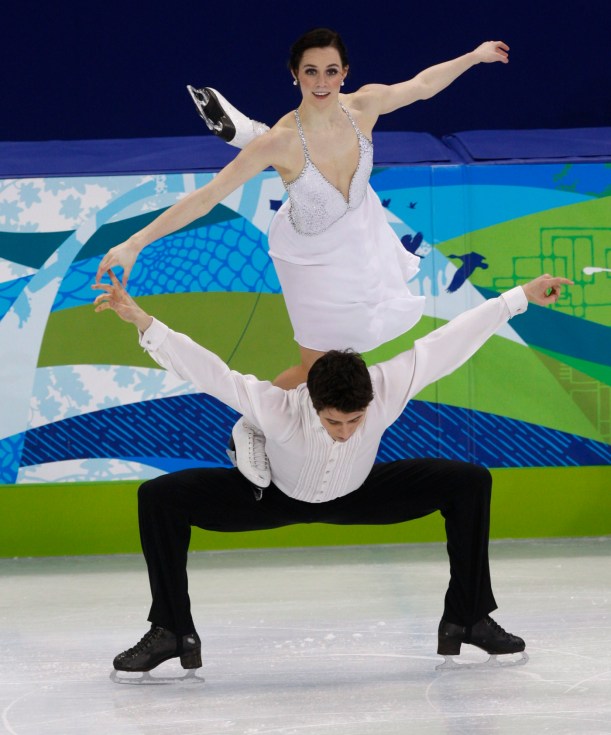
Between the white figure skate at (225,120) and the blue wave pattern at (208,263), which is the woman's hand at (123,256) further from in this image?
the blue wave pattern at (208,263)

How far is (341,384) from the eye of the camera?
11.1 ft

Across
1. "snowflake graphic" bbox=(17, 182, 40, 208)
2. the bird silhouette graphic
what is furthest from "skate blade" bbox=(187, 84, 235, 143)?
the bird silhouette graphic

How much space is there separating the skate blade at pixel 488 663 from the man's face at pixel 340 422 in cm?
73

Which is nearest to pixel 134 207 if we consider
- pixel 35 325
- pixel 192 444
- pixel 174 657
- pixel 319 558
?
pixel 35 325

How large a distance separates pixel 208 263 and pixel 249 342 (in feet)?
1.25

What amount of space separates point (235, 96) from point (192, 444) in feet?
7.65

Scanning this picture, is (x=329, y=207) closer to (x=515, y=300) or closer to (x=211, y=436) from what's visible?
Result: (x=515, y=300)

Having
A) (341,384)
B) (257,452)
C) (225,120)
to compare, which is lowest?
(257,452)

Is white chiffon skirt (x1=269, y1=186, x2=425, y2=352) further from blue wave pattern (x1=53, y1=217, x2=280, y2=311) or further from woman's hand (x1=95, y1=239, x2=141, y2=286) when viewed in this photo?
blue wave pattern (x1=53, y1=217, x2=280, y2=311)

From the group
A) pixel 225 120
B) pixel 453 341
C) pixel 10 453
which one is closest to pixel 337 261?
pixel 453 341

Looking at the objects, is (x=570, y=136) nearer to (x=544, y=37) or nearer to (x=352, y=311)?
(x=544, y=37)

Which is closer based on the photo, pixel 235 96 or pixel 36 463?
pixel 36 463

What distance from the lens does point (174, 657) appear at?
146 inches

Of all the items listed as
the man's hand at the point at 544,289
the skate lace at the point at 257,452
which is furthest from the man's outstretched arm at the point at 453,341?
the skate lace at the point at 257,452
